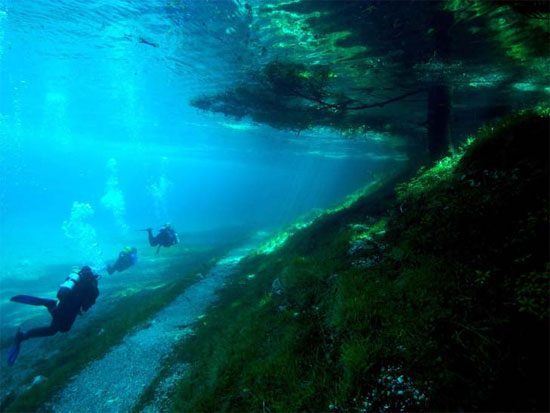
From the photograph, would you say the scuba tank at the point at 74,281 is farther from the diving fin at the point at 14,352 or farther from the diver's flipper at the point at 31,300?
the diving fin at the point at 14,352

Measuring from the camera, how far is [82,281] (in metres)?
10.2

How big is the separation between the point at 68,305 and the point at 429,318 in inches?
393

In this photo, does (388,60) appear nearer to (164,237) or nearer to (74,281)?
(164,237)

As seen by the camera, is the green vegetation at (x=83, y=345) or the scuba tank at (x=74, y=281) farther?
the scuba tank at (x=74, y=281)

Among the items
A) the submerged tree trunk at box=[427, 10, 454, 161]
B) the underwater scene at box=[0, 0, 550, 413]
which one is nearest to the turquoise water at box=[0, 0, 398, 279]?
the underwater scene at box=[0, 0, 550, 413]

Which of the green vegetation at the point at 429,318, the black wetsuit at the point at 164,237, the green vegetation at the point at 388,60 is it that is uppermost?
the green vegetation at the point at 388,60

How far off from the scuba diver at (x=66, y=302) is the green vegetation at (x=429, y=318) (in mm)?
5228

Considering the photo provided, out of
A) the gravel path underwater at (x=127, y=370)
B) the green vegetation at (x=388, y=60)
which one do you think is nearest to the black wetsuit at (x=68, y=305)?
the gravel path underwater at (x=127, y=370)

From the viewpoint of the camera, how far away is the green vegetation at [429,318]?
10.8 ft

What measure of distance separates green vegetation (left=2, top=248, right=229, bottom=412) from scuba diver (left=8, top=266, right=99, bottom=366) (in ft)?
3.36

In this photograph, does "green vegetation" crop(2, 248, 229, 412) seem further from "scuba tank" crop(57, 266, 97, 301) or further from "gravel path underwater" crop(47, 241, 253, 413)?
"scuba tank" crop(57, 266, 97, 301)

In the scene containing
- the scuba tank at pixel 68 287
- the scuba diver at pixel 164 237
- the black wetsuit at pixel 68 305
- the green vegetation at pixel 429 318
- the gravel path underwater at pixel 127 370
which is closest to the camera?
the green vegetation at pixel 429 318

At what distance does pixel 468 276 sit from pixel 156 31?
15766 millimetres

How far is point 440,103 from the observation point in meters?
12.0
